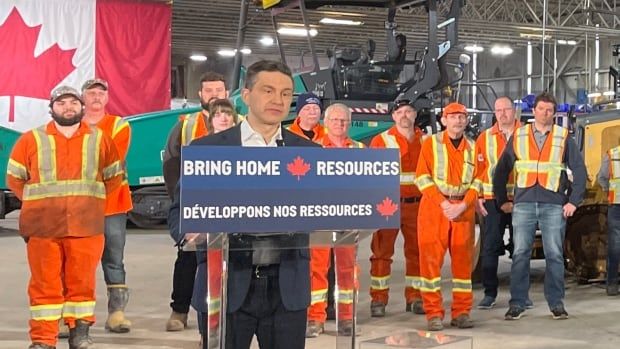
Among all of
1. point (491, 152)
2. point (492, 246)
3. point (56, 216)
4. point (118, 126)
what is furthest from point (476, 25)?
point (56, 216)

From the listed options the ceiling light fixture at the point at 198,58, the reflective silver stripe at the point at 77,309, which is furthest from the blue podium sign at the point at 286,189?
the ceiling light fixture at the point at 198,58

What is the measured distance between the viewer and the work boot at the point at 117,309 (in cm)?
591

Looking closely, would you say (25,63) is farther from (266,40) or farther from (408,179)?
(266,40)

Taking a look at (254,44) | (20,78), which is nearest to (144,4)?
(20,78)

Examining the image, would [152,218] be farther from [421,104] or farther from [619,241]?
[619,241]

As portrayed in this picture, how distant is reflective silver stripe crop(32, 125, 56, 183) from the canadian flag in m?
11.0

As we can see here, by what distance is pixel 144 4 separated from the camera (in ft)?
54.3

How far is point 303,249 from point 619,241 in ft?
16.5

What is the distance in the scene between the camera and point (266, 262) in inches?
112

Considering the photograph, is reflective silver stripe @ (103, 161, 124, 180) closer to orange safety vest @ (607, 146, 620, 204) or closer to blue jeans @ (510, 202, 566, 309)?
blue jeans @ (510, 202, 566, 309)

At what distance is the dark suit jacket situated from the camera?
2.81m

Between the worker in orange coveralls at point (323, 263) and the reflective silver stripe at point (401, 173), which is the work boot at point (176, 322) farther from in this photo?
the reflective silver stripe at point (401, 173)

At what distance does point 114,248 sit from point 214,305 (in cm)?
316

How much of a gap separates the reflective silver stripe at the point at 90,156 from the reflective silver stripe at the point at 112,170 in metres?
0.09
